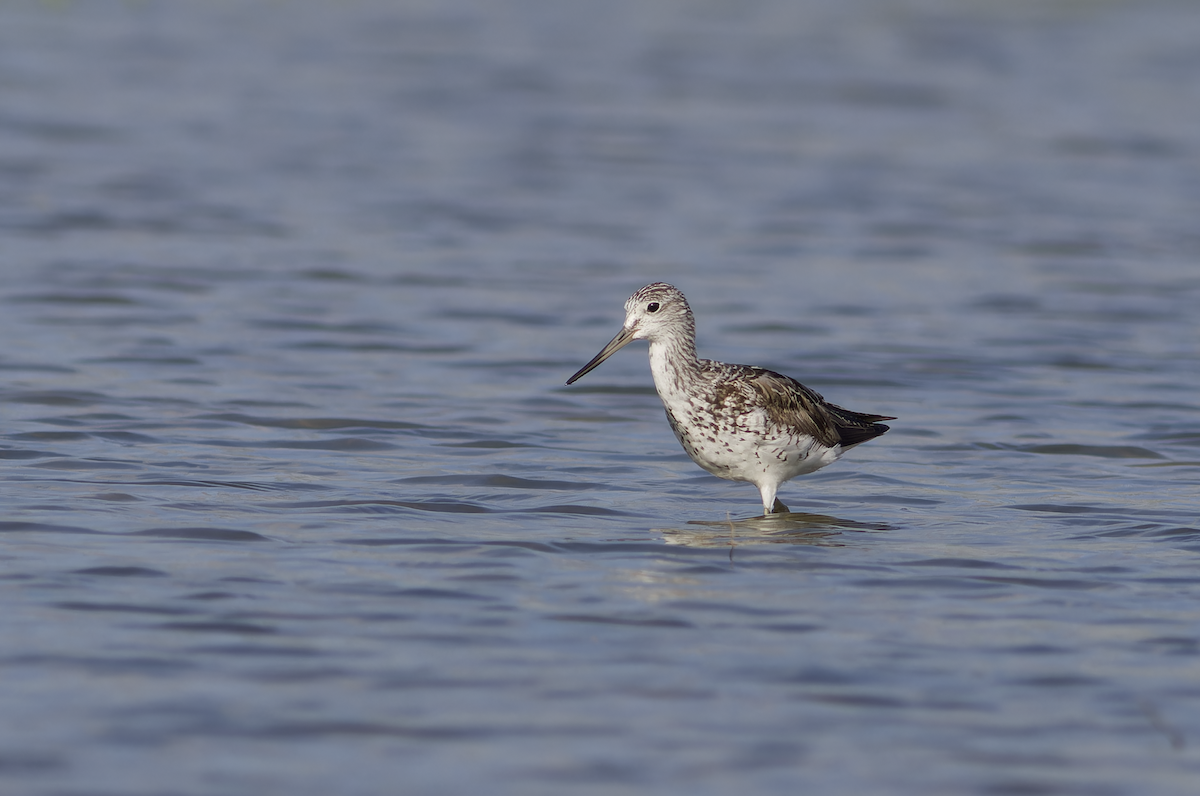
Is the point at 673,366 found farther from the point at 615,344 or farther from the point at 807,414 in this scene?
the point at 807,414

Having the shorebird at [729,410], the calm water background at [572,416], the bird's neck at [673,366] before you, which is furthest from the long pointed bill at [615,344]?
the calm water background at [572,416]

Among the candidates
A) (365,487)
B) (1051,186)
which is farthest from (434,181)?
(365,487)

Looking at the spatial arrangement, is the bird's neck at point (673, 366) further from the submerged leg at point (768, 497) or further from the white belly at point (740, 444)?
the submerged leg at point (768, 497)

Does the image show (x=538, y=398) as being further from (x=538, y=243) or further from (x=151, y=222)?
(x=151, y=222)

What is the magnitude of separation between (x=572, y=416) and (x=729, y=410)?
278cm

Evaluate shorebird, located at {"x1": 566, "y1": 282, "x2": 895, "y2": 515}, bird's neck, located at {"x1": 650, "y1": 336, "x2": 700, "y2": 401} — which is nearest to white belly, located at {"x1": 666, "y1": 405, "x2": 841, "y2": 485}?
shorebird, located at {"x1": 566, "y1": 282, "x2": 895, "y2": 515}

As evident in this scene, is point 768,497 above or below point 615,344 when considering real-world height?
below

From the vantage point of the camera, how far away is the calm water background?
6.37m

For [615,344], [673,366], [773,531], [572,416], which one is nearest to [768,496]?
[773,531]

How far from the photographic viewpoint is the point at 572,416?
12.2 m

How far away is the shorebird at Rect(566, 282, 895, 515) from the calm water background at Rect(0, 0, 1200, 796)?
1.08 feet

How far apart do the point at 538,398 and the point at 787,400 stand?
10.2ft

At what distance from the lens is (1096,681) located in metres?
6.93

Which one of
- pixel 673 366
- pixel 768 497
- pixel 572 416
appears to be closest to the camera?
pixel 673 366
